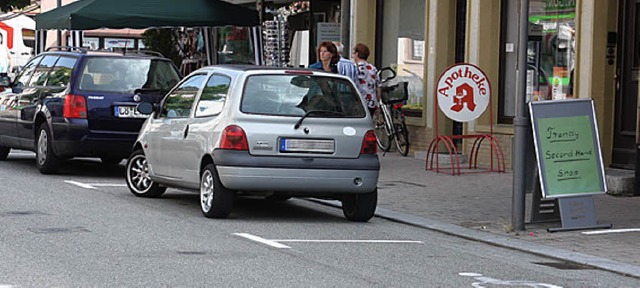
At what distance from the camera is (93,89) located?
16.0 metres

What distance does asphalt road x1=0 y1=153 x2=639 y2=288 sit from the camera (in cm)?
842

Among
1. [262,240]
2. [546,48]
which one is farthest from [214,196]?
[546,48]

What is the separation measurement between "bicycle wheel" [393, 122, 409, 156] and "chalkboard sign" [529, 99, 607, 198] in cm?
852

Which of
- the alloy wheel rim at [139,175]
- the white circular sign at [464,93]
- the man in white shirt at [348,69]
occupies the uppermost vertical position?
the man in white shirt at [348,69]

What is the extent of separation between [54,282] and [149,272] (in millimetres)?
739

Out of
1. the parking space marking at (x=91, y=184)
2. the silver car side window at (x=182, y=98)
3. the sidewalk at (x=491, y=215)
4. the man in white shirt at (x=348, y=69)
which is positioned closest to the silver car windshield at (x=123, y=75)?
the parking space marking at (x=91, y=184)

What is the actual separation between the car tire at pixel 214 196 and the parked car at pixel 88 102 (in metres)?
4.14

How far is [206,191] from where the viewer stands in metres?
12.0

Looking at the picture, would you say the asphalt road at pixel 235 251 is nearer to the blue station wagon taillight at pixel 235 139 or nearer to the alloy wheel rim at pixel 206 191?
the alloy wheel rim at pixel 206 191

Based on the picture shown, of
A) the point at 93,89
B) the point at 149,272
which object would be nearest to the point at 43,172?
the point at 93,89

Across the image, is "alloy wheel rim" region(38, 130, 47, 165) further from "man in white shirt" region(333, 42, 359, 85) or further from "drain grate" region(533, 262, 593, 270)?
"drain grate" region(533, 262, 593, 270)

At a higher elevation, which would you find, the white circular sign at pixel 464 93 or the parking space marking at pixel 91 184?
the white circular sign at pixel 464 93

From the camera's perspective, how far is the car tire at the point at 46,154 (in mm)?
16047

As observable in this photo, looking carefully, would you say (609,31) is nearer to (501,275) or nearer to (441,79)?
(441,79)
